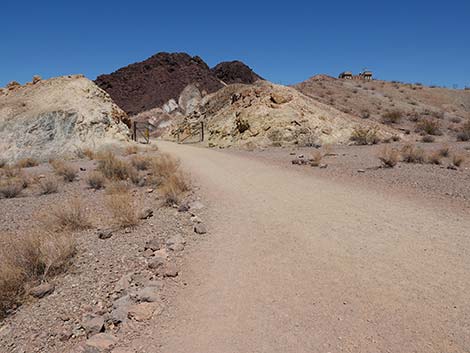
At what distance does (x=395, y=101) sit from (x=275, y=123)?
79.3 feet

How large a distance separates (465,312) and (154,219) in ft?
16.0

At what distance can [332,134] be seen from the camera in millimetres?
21359

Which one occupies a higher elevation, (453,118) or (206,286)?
(453,118)

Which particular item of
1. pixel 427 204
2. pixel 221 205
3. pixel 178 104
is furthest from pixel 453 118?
pixel 178 104

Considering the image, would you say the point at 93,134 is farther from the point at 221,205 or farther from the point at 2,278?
the point at 2,278

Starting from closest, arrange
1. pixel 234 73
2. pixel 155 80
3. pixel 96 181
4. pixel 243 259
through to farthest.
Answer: pixel 243 259 < pixel 96 181 < pixel 155 80 < pixel 234 73

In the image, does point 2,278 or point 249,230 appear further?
point 249,230

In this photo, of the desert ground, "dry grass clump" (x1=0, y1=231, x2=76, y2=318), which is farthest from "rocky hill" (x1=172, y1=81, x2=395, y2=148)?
"dry grass clump" (x1=0, y1=231, x2=76, y2=318)

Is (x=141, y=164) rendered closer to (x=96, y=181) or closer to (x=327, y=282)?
(x=96, y=181)

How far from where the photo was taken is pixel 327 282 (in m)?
3.81

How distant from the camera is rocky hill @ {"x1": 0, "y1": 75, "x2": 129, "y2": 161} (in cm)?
1788

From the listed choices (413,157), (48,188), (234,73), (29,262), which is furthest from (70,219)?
(234,73)

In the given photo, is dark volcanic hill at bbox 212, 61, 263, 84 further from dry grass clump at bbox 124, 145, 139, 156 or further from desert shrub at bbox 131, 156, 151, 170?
desert shrub at bbox 131, 156, 151, 170

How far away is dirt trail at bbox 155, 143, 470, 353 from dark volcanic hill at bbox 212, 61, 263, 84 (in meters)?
66.4
